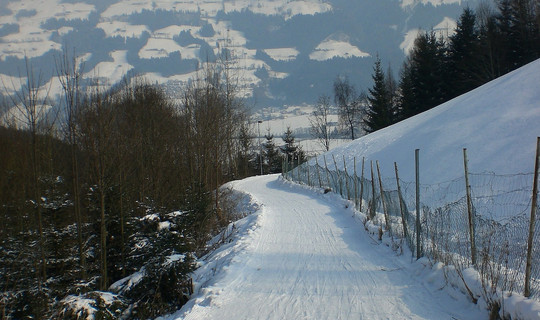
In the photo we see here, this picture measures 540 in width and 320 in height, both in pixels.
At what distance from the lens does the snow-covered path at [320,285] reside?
18.7 feet

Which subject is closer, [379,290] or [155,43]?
[379,290]

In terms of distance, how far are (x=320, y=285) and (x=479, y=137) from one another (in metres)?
16.1

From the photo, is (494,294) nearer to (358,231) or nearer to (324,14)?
(358,231)

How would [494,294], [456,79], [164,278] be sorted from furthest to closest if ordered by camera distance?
[456,79] < [164,278] < [494,294]

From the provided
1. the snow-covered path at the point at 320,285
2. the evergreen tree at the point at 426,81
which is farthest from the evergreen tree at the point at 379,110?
the snow-covered path at the point at 320,285

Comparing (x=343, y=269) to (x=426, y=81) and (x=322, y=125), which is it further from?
(x=322, y=125)

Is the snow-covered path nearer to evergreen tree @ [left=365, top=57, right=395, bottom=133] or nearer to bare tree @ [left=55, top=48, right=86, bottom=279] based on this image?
bare tree @ [left=55, top=48, right=86, bottom=279]

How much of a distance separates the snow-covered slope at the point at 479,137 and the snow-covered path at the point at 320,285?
8.41 meters

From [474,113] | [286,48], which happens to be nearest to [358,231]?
[474,113]

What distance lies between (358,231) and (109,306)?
316 inches

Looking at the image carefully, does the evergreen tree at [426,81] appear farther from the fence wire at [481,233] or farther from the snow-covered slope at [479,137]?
the fence wire at [481,233]

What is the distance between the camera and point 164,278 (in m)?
7.16

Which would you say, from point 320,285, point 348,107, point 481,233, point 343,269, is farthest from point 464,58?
point 320,285

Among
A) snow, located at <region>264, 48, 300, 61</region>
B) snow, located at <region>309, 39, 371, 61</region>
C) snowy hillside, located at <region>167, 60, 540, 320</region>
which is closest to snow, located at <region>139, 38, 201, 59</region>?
snow, located at <region>264, 48, 300, 61</region>
